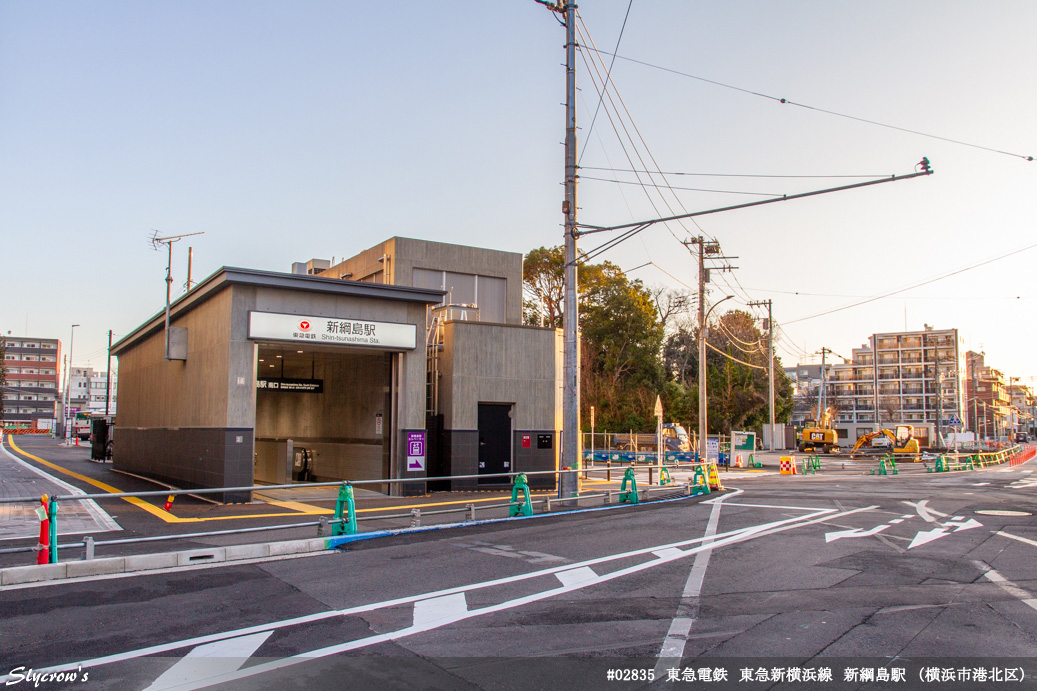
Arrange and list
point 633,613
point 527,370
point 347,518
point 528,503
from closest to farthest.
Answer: point 633,613 → point 347,518 → point 528,503 → point 527,370

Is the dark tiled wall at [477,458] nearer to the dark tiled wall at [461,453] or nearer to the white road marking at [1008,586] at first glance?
the dark tiled wall at [461,453]

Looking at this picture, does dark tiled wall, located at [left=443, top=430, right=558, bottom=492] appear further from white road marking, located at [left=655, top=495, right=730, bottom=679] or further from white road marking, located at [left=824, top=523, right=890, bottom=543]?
white road marking, located at [left=655, top=495, right=730, bottom=679]

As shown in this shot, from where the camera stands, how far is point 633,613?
7.73 meters

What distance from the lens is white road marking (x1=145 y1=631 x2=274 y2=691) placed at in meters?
5.71

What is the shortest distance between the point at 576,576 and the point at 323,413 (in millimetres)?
19013

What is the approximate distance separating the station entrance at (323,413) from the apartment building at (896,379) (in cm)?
9849

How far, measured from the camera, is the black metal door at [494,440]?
23.5 meters

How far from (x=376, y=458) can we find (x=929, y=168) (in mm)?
16182

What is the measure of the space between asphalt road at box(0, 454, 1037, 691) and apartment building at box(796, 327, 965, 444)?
110123 millimetres

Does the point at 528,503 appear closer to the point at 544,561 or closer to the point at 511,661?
the point at 544,561

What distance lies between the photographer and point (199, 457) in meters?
20.6

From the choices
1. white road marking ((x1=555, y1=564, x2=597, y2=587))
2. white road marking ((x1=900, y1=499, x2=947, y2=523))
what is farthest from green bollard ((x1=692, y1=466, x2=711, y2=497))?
white road marking ((x1=555, y1=564, x2=597, y2=587))

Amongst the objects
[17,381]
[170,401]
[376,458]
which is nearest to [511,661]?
[376,458]

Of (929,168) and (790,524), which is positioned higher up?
(929,168)
